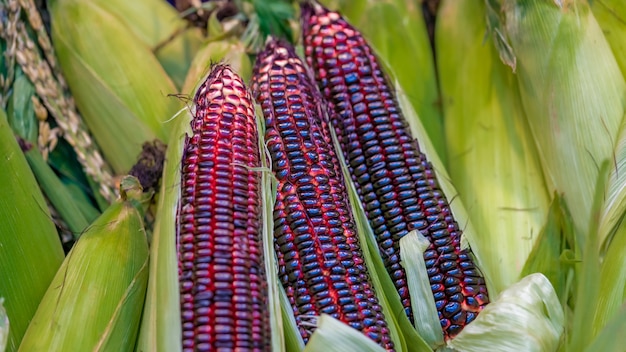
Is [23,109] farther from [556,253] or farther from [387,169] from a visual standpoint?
[556,253]

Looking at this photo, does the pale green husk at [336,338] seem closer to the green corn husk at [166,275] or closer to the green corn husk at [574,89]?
the green corn husk at [166,275]

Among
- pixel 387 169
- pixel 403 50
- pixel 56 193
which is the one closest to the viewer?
pixel 387 169

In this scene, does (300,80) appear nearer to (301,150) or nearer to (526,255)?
(301,150)

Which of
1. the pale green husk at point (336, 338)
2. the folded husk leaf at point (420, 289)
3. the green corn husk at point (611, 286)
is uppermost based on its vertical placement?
the pale green husk at point (336, 338)

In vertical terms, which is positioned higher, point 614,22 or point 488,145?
point 614,22

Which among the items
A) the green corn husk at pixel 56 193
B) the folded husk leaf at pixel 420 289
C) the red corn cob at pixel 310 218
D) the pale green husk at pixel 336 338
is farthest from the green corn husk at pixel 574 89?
the green corn husk at pixel 56 193

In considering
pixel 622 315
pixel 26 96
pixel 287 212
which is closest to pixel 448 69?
pixel 287 212

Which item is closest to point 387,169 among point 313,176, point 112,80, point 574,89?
point 313,176

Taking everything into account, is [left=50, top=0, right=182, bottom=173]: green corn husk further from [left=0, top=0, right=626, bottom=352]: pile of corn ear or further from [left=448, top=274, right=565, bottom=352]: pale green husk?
[left=448, top=274, right=565, bottom=352]: pale green husk
